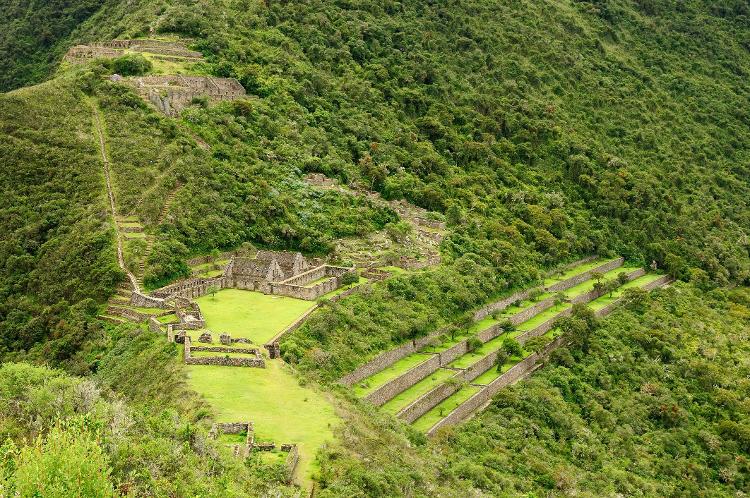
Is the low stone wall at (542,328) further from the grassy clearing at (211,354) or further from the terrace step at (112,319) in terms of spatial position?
the terrace step at (112,319)

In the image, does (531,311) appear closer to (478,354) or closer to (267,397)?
(478,354)

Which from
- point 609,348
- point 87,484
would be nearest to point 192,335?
point 87,484

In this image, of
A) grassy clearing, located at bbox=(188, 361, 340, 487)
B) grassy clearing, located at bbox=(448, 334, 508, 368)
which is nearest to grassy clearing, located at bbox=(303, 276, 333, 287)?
grassy clearing, located at bbox=(448, 334, 508, 368)

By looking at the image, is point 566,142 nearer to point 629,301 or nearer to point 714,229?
point 714,229

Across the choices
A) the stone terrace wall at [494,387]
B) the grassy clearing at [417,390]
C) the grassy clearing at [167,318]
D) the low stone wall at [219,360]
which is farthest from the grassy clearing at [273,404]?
the stone terrace wall at [494,387]

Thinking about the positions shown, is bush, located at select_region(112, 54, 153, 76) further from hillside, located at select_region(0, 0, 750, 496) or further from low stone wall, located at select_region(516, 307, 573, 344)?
low stone wall, located at select_region(516, 307, 573, 344)

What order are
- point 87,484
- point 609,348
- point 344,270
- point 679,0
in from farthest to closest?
point 679,0 → point 609,348 → point 344,270 → point 87,484
